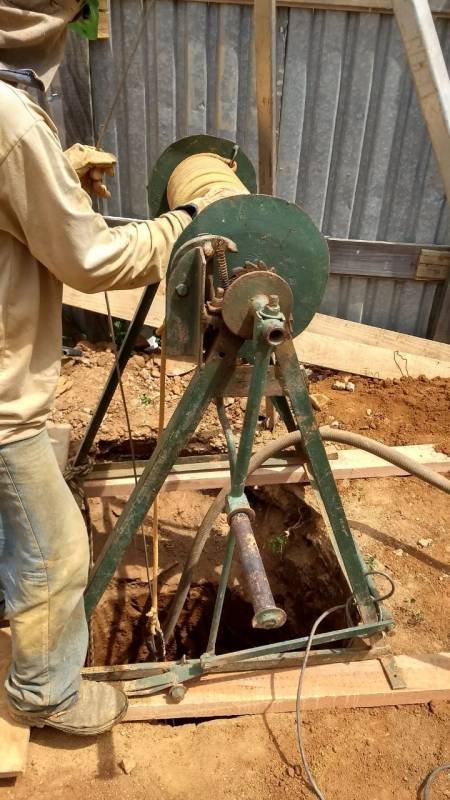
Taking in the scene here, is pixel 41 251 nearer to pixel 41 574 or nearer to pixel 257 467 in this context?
pixel 41 574

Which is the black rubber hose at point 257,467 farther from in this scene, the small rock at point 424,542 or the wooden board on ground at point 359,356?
the wooden board on ground at point 359,356

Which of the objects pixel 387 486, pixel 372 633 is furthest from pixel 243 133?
pixel 372 633

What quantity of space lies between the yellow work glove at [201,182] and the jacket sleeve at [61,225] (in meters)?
0.36

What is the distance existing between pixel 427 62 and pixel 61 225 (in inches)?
45.1

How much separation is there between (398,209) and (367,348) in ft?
3.68

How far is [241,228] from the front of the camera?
6.21ft

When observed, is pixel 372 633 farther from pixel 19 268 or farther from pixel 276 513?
pixel 19 268

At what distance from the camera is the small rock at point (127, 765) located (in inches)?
86.3

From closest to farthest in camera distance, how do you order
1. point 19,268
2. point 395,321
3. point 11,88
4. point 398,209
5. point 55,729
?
point 11,88 < point 19,268 < point 55,729 < point 398,209 < point 395,321

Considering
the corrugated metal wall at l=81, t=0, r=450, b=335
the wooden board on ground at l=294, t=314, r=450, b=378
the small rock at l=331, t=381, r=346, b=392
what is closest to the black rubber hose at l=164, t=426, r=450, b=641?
the small rock at l=331, t=381, r=346, b=392

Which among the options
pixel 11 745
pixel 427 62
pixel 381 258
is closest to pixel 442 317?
pixel 381 258

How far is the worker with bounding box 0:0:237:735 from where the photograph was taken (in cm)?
159

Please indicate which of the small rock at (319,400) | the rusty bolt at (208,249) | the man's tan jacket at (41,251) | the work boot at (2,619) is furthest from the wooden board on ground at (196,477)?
the rusty bolt at (208,249)

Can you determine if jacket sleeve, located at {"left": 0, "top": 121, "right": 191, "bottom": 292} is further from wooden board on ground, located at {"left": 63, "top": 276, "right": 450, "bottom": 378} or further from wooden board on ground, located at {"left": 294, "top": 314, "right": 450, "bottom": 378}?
wooden board on ground, located at {"left": 294, "top": 314, "right": 450, "bottom": 378}
